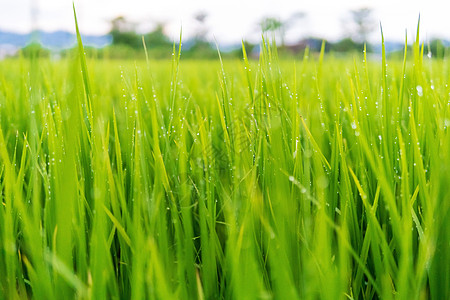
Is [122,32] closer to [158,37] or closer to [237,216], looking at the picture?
[158,37]

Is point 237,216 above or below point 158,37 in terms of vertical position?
below

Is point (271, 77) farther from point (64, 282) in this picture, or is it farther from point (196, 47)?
point (196, 47)

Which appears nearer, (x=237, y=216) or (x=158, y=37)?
(x=237, y=216)

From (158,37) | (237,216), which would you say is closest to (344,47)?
(158,37)

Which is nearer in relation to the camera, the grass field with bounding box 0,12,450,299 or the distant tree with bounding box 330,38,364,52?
the grass field with bounding box 0,12,450,299

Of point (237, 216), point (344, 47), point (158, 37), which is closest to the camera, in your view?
point (237, 216)

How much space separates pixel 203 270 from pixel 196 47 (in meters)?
18.2

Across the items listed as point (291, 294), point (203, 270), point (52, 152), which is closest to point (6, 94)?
point (52, 152)

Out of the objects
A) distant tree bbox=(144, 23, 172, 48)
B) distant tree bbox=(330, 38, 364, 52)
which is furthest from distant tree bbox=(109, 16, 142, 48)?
distant tree bbox=(330, 38, 364, 52)

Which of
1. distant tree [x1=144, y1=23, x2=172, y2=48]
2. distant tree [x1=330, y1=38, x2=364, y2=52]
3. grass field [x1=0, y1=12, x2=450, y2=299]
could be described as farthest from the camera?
distant tree [x1=144, y1=23, x2=172, y2=48]

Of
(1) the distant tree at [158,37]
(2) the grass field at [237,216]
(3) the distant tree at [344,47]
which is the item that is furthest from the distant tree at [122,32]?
(2) the grass field at [237,216]

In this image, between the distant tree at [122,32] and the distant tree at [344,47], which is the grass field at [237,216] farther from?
the distant tree at [122,32]

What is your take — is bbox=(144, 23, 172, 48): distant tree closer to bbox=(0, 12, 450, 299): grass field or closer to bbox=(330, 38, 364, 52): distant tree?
bbox=(330, 38, 364, 52): distant tree

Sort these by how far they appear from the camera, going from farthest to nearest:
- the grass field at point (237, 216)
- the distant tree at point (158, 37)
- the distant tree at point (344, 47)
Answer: the distant tree at point (158, 37) → the distant tree at point (344, 47) → the grass field at point (237, 216)
